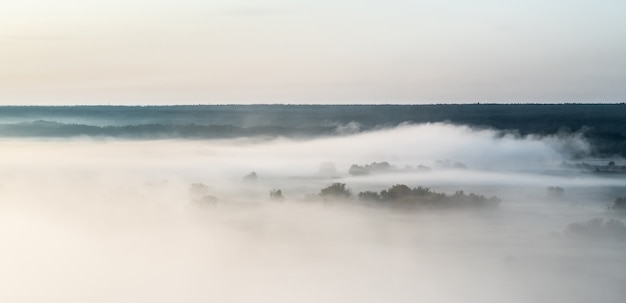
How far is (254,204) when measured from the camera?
6.01 m

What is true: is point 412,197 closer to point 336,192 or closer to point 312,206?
point 336,192

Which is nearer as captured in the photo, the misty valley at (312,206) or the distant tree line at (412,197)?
the misty valley at (312,206)

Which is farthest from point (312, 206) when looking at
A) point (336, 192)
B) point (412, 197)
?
point (412, 197)

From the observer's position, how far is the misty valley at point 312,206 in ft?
18.7

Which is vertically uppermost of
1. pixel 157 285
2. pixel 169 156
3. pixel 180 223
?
pixel 169 156

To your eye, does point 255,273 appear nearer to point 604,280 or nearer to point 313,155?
point 313,155

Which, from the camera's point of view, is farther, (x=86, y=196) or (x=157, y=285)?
(x=86, y=196)

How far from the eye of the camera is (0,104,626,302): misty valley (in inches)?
225

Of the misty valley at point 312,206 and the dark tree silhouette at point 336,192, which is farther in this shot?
the dark tree silhouette at point 336,192

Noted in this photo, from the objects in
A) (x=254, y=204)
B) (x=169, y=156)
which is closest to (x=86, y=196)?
(x=169, y=156)

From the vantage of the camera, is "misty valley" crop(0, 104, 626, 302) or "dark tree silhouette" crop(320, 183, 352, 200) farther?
"dark tree silhouette" crop(320, 183, 352, 200)

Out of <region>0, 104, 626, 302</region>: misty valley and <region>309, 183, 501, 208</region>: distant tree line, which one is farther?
<region>309, 183, 501, 208</region>: distant tree line

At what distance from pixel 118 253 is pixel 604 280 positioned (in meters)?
3.50

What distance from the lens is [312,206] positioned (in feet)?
19.5
